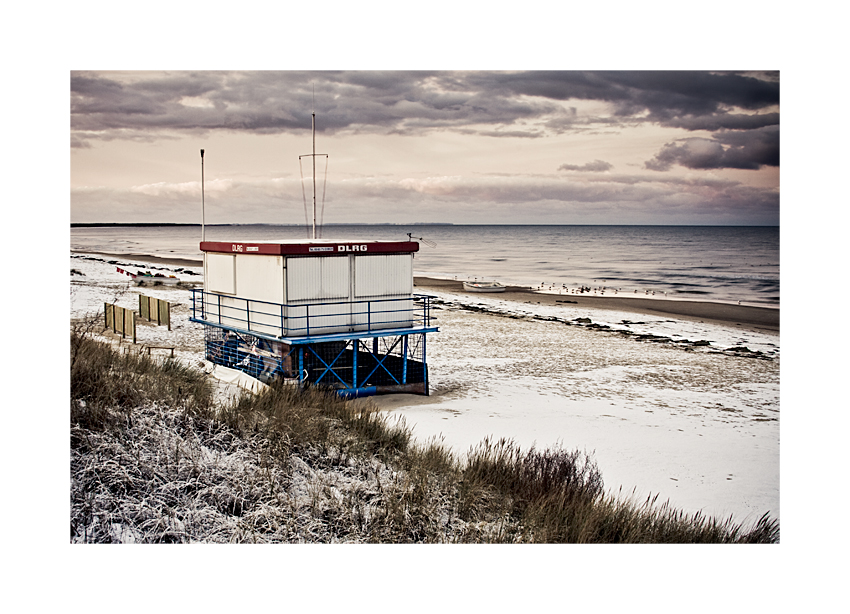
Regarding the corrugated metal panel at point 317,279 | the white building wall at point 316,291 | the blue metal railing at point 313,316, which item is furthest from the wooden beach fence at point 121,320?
the corrugated metal panel at point 317,279

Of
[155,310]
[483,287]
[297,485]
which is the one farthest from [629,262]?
[297,485]

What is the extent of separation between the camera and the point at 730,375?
1911 centimetres

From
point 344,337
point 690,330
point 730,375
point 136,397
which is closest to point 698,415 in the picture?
point 730,375

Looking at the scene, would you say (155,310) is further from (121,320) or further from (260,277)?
(260,277)

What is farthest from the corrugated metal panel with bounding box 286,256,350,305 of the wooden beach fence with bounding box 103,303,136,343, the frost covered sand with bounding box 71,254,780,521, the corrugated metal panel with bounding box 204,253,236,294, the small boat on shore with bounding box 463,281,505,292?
the small boat on shore with bounding box 463,281,505,292

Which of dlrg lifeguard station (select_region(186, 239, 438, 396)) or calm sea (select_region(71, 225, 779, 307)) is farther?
calm sea (select_region(71, 225, 779, 307))

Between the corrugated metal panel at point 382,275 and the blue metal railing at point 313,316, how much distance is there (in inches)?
6.5

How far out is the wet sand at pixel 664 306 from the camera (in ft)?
100

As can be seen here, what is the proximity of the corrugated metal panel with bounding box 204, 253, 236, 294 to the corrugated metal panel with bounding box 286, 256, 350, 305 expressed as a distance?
2.00 meters

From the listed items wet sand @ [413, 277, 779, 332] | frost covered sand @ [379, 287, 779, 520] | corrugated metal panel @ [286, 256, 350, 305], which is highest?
corrugated metal panel @ [286, 256, 350, 305]

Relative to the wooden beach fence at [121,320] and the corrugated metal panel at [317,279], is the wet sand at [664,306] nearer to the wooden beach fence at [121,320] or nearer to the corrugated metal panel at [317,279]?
the corrugated metal panel at [317,279]

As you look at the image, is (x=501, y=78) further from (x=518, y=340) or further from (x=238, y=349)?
(x=238, y=349)

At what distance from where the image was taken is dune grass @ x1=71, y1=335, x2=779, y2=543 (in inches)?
288

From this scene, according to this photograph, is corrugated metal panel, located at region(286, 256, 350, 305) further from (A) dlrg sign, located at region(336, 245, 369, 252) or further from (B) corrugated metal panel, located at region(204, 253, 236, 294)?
(B) corrugated metal panel, located at region(204, 253, 236, 294)
